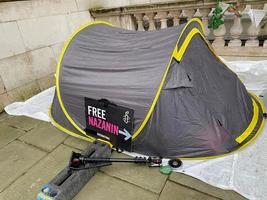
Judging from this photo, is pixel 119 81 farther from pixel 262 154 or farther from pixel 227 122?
pixel 262 154

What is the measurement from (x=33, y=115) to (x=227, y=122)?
2408 millimetres

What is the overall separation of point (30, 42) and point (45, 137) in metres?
1.71

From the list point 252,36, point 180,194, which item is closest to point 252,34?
point 252,36

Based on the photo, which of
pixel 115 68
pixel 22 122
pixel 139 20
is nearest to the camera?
pixel 115 68

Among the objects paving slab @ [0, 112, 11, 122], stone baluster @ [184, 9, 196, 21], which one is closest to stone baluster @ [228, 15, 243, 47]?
stone baluster @ [184, 9, 196, 21]

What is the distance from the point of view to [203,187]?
1.58 metres

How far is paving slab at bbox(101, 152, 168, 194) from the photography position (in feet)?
5.38

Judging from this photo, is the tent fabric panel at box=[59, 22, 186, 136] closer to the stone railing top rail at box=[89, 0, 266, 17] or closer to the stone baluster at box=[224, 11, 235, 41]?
the stone railing top rail at box=[89, 0, 266, 17]

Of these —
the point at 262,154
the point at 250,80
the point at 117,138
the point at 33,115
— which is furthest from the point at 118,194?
the point at 250,80

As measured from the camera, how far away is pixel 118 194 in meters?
1.59

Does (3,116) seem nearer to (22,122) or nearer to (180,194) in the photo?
(22,122)

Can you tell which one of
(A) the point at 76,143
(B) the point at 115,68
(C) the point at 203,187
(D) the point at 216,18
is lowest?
(C) the point at 203,187

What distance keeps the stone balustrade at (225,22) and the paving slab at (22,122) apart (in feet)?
8.88

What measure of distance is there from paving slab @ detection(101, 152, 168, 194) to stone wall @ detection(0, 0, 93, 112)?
7.04 feet
